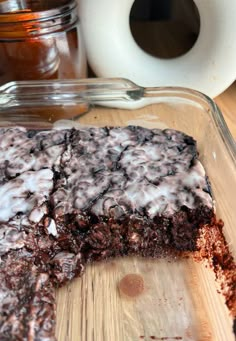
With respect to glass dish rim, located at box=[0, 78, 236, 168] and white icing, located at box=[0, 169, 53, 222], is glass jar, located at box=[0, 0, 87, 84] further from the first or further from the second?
white icing, located at box=[0, 169, 53, 222]

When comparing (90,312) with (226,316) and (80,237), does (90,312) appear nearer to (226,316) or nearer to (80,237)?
(80,237)

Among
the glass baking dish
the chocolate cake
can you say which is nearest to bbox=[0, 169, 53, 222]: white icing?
the chocolate cake

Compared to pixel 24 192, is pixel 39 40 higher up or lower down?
higher up

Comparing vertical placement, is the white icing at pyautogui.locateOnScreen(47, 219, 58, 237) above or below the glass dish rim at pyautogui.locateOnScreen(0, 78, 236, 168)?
below

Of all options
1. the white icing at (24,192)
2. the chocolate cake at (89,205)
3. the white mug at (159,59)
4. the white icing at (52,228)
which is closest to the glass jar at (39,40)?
the white mug at (159,59)

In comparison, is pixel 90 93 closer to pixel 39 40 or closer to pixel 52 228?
pixel 39 40

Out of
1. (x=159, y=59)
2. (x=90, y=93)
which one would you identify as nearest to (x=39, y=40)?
(x=90, y=93)

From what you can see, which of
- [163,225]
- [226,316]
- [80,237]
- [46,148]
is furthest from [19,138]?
[226,316]
